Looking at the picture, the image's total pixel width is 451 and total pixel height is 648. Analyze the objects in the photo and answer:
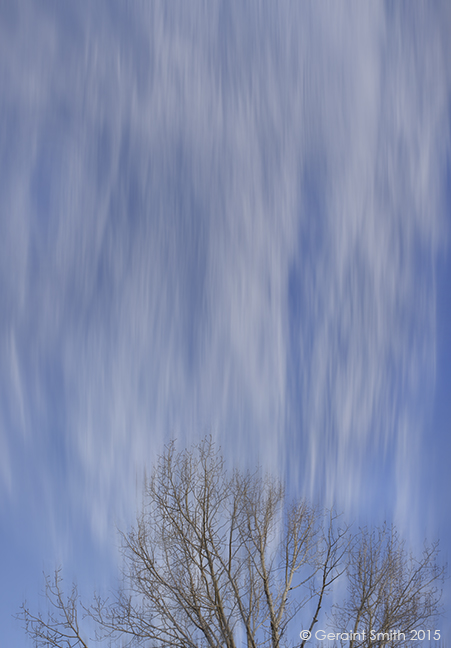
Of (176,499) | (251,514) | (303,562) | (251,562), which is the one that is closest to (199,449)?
(176,499)

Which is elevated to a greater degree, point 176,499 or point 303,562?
point 176,499

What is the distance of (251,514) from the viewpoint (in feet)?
50.9

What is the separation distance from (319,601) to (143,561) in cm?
486

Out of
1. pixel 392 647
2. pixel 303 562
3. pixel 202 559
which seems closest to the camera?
pixel 392 647

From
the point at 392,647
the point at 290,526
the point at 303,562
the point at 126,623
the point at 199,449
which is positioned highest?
the point at 199,449

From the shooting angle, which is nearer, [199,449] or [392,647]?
[392,647]

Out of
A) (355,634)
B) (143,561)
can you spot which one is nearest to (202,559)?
(143,561)

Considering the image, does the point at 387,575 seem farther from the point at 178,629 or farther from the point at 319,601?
the point at 178,629

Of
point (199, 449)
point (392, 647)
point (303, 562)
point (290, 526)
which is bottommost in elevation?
point (392, 647)

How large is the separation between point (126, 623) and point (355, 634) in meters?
6.04

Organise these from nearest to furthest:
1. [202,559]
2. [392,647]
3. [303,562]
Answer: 1. [392,647]
2. [202,559]
3. [303,562]

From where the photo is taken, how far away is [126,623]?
43.7ft

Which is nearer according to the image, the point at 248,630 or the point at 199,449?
the point at 248,630

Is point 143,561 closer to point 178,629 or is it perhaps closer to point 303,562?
point 178,629
